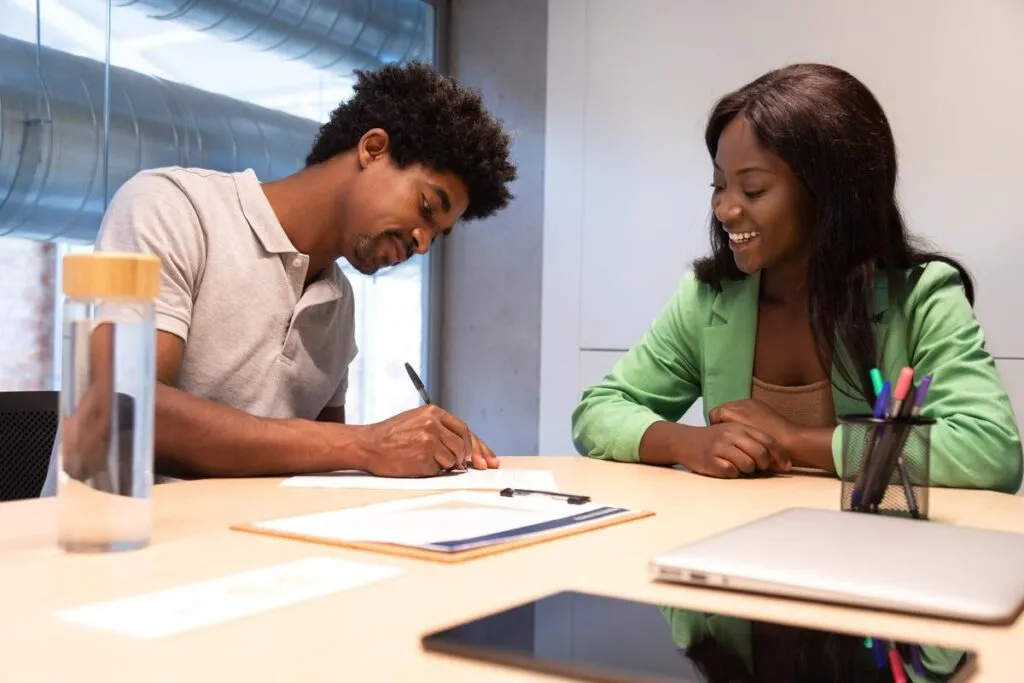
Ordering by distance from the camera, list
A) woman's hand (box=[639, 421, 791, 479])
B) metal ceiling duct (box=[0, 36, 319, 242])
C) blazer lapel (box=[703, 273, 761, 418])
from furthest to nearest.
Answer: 1. metal ceiling duct (box=[0, 36, 319, 242])
2. blazer lapel (box=[703, 273, 761, 418])
3. woman's hand (box=[639, 421, 791, 479])

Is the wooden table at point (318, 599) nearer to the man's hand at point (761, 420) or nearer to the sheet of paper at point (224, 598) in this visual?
the sheet of paper at point (224, 598)

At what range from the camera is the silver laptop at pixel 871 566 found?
2.34 ft

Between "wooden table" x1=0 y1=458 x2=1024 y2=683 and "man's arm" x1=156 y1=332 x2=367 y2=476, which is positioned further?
"man's arm" x1=156 y1=332 x2=367 y2=476

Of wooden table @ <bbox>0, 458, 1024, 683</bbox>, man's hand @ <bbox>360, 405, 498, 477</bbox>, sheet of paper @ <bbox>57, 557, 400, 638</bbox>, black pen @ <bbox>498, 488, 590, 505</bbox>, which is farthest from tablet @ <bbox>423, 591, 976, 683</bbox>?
man's hand @ <bbox>360, 405, 498, 477</bbox>

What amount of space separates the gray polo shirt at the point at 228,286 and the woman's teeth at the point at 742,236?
706 mm

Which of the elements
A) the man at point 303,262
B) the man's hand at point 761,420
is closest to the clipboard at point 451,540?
the man at point 303,262

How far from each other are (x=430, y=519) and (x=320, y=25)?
252 cm

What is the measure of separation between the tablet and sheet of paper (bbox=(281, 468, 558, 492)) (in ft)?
2.17

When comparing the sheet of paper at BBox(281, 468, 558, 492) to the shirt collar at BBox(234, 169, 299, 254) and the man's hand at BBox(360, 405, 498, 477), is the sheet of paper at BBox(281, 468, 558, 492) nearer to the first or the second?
the man's hand at BBox(360, 405, 498, 477)

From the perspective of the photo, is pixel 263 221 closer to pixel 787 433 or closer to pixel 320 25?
pixel 787 433

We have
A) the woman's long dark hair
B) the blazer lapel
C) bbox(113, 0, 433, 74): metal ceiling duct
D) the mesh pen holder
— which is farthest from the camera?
bbox(113, 0, 433, 74): metal ceiling duct

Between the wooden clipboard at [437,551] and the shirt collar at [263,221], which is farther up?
the shirt collar at [263,221]

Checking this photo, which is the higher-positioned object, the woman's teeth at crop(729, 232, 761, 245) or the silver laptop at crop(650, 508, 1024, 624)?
the woman's teeth at crop(729, 232, 761, 245)

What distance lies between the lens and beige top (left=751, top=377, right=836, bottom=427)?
5.82 ft
